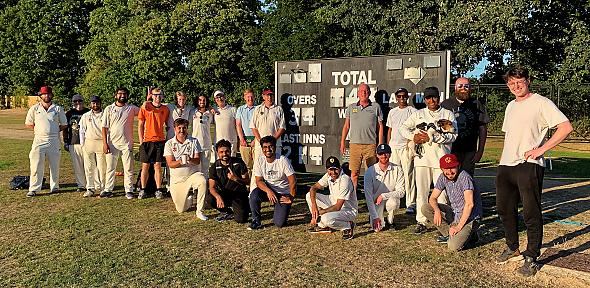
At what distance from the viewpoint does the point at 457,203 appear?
5965 mm

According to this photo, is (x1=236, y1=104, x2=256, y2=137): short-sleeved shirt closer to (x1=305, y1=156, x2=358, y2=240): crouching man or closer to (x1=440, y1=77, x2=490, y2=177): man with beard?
(x1=305, y1=156, x2=358, y2=240): crouching man

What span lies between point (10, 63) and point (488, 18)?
37589mm

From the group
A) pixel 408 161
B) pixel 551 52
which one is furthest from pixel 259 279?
pixel 551 52

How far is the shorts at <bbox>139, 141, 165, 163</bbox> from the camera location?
343 inches

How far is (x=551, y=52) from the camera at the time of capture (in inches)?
923

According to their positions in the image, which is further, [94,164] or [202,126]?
[94,164]

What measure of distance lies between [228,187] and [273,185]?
65cm

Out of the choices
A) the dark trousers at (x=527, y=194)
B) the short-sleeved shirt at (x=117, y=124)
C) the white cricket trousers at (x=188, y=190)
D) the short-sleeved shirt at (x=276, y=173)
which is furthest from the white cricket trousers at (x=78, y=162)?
the dark trousers at (x=527, y=194)

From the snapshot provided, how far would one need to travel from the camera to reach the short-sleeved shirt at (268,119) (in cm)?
857

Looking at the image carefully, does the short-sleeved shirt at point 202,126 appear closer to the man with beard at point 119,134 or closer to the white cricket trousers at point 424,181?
the man with beard at point 119,134

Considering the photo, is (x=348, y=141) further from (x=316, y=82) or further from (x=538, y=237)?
(x=538, y=237)

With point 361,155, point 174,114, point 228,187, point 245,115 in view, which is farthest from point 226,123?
point 361,155

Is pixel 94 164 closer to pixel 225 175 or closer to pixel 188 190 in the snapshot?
pixel 188 190

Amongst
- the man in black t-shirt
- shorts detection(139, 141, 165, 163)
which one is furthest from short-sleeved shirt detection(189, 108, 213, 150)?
the man in black t-shirt
